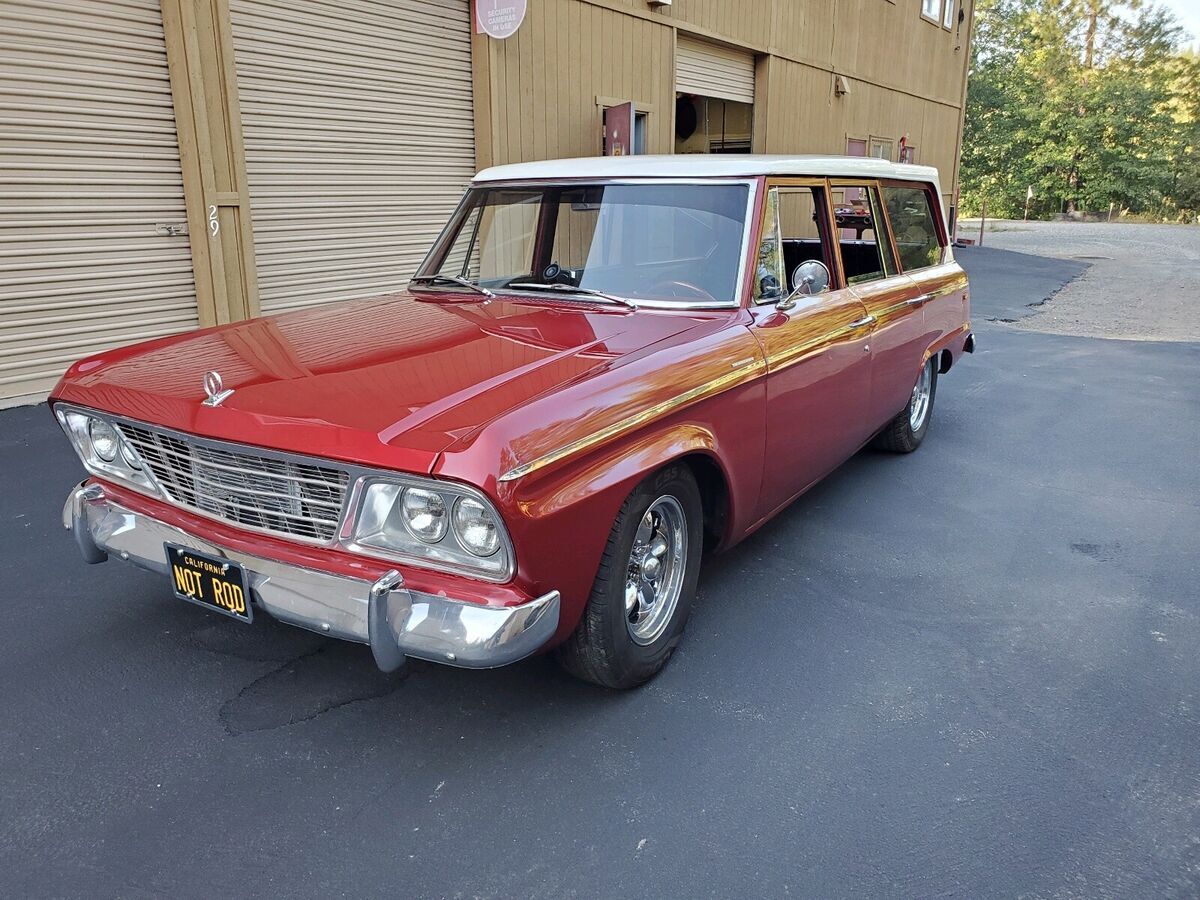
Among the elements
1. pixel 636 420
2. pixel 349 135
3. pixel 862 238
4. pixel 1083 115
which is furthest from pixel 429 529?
pixel 1083 115

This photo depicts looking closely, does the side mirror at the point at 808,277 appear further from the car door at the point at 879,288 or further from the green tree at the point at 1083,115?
the green tree at the point at 1083,115

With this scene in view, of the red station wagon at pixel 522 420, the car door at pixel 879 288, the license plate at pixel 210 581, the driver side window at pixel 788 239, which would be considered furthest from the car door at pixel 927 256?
the license plate at pixel 210 581

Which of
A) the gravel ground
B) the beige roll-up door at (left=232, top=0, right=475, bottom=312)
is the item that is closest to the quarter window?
the beige roll-up door at (left=232, top=0, right=475, bottom=312)

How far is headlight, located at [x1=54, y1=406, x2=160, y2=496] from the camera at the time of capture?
119 inches

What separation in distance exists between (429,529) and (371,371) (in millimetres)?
651

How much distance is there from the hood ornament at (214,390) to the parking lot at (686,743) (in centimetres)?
102

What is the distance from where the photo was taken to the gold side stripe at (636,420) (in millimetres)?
2377

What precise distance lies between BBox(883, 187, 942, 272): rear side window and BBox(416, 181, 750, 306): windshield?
1.72 meters

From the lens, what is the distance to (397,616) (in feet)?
7.93

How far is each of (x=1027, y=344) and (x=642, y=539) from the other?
8691mm

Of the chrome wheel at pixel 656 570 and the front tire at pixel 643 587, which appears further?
the chrome wheel at pixel 656 570

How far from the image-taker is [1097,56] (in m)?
47.8

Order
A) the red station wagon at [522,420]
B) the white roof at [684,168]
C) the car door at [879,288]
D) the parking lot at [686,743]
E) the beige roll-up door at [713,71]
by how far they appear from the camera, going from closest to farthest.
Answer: the parking lot at [686,743] → the red station wagon at [522,420] → the white roof at [684,168] → the car door at [879,288] → the beige roll-up door at [713,71]

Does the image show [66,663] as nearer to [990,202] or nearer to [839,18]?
[839,18]
